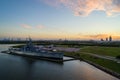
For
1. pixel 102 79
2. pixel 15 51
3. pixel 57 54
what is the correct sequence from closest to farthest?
pixel 102 79, pixel 57 54, pixel 15 51

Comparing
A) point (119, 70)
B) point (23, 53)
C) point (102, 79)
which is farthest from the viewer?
point (23, 53)

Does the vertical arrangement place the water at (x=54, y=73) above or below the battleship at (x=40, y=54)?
below

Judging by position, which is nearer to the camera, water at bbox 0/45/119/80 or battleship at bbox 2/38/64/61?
water at bbox 0/45/119/80

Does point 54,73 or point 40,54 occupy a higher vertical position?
point 40,54

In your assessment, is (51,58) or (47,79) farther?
(51,58)

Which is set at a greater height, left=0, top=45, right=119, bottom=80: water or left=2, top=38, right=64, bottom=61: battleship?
left=2, top=38, right=64, bottom=61: battleship

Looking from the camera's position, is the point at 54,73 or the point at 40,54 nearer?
the point at 54,73

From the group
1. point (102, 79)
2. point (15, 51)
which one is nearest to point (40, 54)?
point (15, 51)

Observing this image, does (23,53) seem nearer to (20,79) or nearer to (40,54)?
(40,54)

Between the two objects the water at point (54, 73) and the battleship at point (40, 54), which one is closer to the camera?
the water at point (54, 73)

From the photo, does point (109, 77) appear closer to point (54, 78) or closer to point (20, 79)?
point (54, 78)
